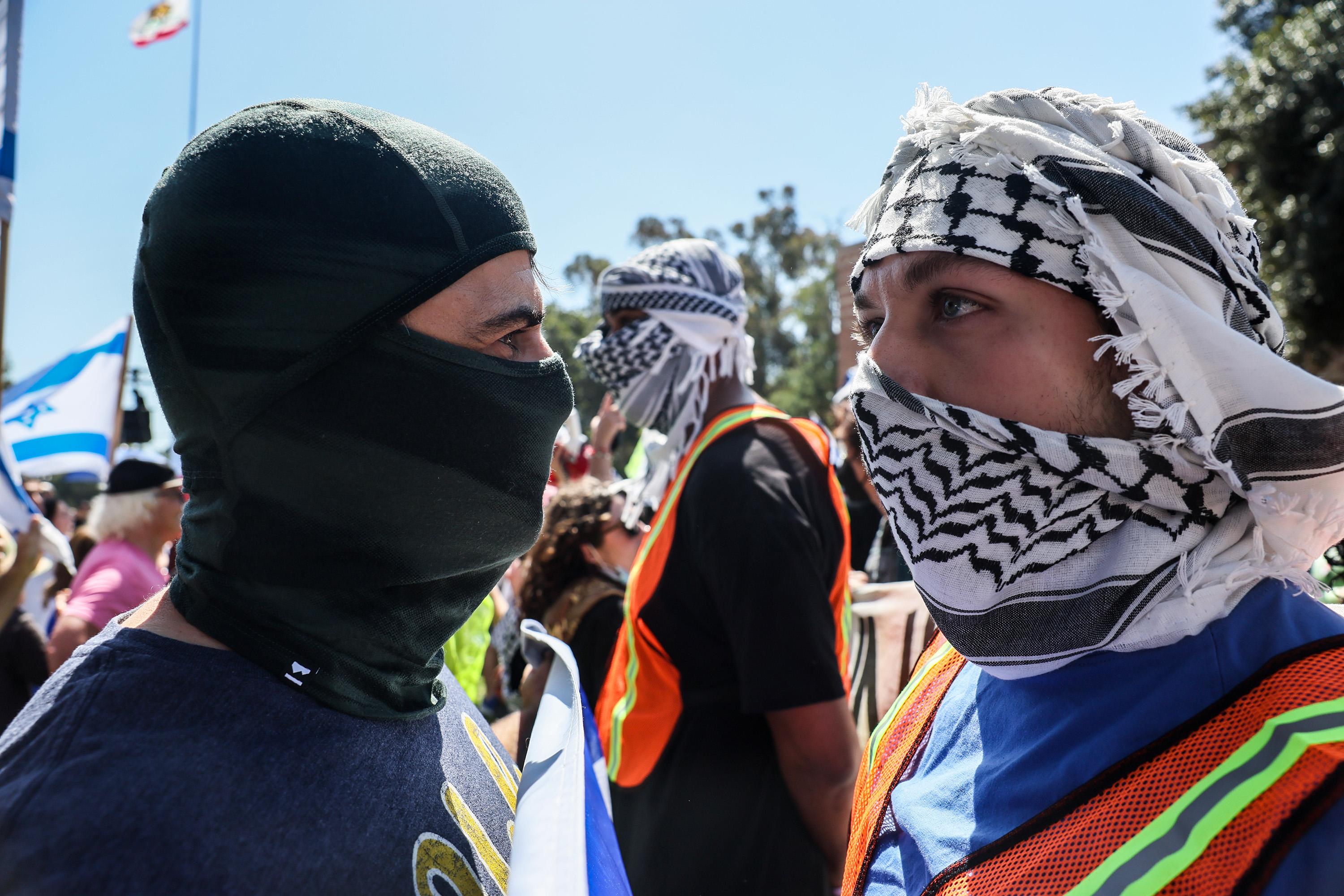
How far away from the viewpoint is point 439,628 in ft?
4.51

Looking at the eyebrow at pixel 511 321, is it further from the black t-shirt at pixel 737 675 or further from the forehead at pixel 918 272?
the black t-shirt at pixel 737 675

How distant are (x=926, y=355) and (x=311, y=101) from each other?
102cm

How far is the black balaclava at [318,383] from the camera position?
→ 3.89 ft

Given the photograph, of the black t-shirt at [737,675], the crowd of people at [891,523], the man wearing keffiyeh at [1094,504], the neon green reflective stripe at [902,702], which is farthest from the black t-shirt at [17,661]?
the man wearing keffiyeh at [1094,504]

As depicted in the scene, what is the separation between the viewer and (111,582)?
4.21 m

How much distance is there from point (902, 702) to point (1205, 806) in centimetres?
72

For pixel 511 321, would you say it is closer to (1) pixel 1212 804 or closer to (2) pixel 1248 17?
(1) pixel 1212 804

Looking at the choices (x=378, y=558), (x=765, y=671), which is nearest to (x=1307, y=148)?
(x=765, y=671)

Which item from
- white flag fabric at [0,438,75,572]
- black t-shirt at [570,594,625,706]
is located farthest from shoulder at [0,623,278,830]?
white flag fabric at [0,438,75,572]

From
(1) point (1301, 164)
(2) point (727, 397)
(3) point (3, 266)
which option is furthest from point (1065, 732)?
(1) point (1301, 164)

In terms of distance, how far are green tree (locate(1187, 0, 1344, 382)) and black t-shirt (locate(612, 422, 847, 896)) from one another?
44.3 ft

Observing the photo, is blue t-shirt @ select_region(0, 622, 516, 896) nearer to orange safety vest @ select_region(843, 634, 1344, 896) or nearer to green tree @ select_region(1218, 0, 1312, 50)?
orange safety vest @ select_region(843, 634, 1344, 896)

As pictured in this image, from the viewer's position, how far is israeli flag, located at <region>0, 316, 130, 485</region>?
622cm

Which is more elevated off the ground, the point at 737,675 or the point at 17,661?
the point at 737,675
